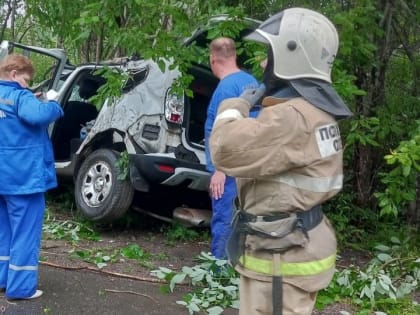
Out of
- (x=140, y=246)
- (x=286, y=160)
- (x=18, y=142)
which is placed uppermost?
(x=286, y=160)

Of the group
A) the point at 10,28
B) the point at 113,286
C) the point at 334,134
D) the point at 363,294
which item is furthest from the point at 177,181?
the point at 10,28

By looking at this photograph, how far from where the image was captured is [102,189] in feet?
22.0

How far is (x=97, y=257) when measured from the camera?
5.91 meters

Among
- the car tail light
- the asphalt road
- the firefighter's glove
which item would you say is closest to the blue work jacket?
the asphalt road

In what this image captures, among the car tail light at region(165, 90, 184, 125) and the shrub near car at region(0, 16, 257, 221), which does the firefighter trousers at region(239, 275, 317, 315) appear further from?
the car tail light at region(165, 90, 184, 125)

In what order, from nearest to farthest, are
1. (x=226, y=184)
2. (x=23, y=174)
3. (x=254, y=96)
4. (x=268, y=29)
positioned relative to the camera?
1. (x=268, y=29)
2. (x=254, y=96)
3. (x=23, y=174)
4. (x=226, y=184)

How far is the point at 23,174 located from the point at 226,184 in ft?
5.16

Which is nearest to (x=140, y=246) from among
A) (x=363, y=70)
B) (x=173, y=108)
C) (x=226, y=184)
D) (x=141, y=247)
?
(x=141, y=247)

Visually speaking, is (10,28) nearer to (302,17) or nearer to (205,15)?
(205,15)

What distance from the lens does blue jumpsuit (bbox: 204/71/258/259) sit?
5340mm

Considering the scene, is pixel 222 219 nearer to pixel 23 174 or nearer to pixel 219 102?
pixel 219 102

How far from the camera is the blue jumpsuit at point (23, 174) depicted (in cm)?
471

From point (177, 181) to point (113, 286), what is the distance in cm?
133

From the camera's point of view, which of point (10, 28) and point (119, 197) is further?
point (10, 28)
